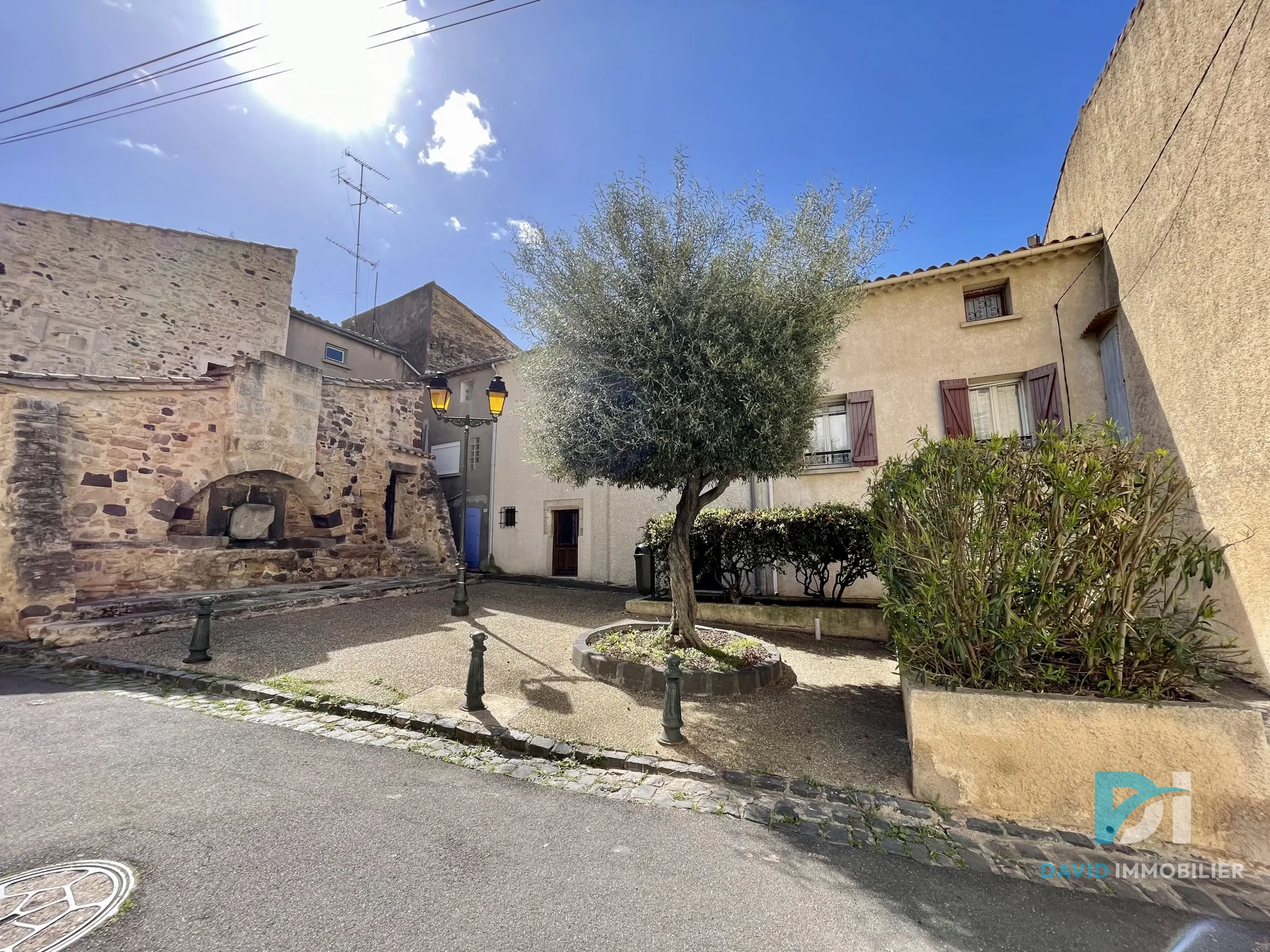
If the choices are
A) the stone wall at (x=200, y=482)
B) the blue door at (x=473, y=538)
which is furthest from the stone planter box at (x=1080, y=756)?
the blue door at (x=473, y=538)

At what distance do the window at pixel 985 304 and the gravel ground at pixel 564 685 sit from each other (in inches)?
269

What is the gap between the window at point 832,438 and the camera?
384 inches

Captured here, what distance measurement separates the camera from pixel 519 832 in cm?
273

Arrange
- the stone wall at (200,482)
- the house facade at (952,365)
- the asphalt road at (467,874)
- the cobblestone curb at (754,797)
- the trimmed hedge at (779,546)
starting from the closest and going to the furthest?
the asphalt road at (467,874), the cobblestone curb at (754,797), the stone wall at (200,482), the trimmed hedge at (779,546), the house facade at (952,365)

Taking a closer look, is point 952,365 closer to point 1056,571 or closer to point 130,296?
point 1056,571

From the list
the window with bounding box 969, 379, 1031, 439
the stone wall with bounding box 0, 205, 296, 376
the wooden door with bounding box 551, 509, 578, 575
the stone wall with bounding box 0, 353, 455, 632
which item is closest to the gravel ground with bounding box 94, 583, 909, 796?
the stone wall with bounding box 0, 353, 455, 632

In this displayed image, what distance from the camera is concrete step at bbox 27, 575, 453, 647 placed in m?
6.19

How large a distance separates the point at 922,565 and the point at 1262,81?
580 centimetres

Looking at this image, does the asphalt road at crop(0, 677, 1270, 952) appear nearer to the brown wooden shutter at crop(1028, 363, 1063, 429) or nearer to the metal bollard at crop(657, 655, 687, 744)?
the metal bollard at crop(657, 655, 687, 744)

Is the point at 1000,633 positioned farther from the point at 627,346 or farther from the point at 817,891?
the point at 627,346

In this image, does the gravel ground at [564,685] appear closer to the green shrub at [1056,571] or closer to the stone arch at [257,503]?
the green shrub at [1056,571]

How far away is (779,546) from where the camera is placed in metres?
8.19

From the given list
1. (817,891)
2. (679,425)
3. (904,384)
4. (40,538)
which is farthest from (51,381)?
(904,384)

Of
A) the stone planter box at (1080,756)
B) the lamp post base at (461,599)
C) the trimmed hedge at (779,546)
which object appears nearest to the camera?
the stone planter box at (1080,756)
